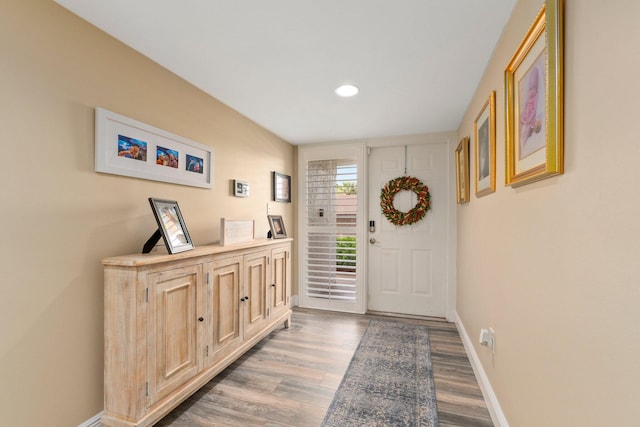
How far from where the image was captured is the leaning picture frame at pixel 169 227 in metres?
1.77

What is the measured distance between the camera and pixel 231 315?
233 centimetres

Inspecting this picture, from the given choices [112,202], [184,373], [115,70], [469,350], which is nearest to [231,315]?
[184,373]

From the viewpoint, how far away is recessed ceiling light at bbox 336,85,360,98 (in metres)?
2.38

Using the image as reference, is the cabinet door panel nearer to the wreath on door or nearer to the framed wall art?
the framed wall art

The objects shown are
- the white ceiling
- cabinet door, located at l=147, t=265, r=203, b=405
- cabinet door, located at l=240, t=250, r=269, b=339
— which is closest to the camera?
the white ceiling

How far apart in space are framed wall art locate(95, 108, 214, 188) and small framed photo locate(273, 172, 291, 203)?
1.19 m

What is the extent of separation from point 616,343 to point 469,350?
2096 mm

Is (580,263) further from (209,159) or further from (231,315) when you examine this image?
(209,159)

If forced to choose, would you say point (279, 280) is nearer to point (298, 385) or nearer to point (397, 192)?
point (298, 385)

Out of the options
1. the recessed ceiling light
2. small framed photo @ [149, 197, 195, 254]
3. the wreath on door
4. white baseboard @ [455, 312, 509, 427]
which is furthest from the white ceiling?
white baseboard @ [455, 312, 509, 427]

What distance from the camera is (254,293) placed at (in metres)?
2.66

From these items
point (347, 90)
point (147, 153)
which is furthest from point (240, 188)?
point (347, 90)

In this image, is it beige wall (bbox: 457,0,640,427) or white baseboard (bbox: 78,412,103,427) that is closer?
beige wall (bbox: 457,0,640,427)

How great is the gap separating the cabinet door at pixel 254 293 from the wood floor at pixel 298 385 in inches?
11.6
